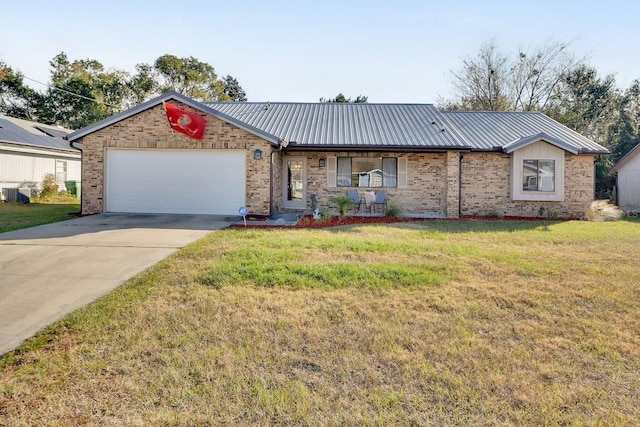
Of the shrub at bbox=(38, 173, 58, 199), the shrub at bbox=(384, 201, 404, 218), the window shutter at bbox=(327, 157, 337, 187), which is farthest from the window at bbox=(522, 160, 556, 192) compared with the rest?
the shrub at bbox=(38, 173, 58, 199)

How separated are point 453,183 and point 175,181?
1012 cm

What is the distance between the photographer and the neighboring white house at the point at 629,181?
1988 centimetres

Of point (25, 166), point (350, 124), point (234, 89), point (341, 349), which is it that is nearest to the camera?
point (341, 349)

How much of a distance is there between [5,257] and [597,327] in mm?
9029

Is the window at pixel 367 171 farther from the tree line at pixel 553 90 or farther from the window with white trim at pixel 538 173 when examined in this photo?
the tree line at pixel 553 90

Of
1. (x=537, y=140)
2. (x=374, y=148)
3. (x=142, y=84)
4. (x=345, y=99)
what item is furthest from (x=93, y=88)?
(x=537, y=140)

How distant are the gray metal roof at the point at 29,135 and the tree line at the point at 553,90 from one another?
30317 mm

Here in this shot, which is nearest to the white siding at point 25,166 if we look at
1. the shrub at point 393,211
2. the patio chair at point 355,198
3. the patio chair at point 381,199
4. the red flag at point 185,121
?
the red flag at point 185,121

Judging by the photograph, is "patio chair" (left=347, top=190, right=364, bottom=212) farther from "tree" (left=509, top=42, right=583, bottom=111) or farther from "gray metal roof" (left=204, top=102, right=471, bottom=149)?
"tree" (left=509, top=42, right=583, bottom=111)

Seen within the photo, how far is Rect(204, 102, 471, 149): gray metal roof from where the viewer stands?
14461 mm

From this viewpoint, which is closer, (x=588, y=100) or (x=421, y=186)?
(x=421, y=186)

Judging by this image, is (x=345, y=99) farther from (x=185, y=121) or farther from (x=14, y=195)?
(x=14, y=195)

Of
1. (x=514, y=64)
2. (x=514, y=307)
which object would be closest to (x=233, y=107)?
(x=514, y=307)

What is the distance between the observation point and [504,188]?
15008 mm
